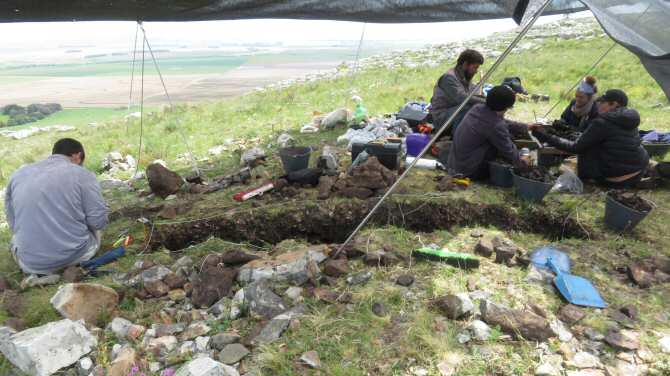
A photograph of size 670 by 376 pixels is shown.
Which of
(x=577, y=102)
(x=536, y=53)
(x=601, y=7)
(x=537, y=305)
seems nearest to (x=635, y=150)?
(x=577, y=102)

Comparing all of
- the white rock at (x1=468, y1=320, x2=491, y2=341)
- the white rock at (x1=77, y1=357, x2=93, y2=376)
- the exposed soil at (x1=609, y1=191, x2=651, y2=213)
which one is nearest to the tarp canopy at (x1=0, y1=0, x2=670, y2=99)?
the exposed soil at (x1=609, y1=191, x2=651, y2=213)

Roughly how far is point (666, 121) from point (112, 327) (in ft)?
27.8

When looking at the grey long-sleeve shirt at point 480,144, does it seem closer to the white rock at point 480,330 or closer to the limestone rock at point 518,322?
the limestone rock at point 518,322

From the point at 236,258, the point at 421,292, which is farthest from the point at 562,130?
the point at 236,258

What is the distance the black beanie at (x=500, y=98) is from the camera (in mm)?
3959

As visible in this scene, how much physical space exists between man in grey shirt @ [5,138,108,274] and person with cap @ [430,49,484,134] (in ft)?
14.2

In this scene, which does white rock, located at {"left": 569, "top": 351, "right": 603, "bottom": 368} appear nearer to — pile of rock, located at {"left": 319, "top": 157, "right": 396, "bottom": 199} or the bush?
pile of rock, located at {"left": 319, "top": 157, "right": 396, "bottom": 199}

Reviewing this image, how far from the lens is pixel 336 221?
13.9 ft

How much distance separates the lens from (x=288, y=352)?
2.28m

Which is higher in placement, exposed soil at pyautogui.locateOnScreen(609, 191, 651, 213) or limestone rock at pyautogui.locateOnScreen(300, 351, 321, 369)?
exposed soil at pyautogui.locateOnScreen(609, 191, 651, 213)

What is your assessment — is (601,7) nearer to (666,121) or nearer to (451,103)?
(451,103)

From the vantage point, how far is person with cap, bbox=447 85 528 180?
404 cm

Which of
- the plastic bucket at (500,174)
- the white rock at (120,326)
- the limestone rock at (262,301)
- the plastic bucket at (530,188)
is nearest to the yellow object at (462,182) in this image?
the plastic bucket at (500,174)

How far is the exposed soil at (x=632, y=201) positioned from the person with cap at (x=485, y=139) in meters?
0.87
